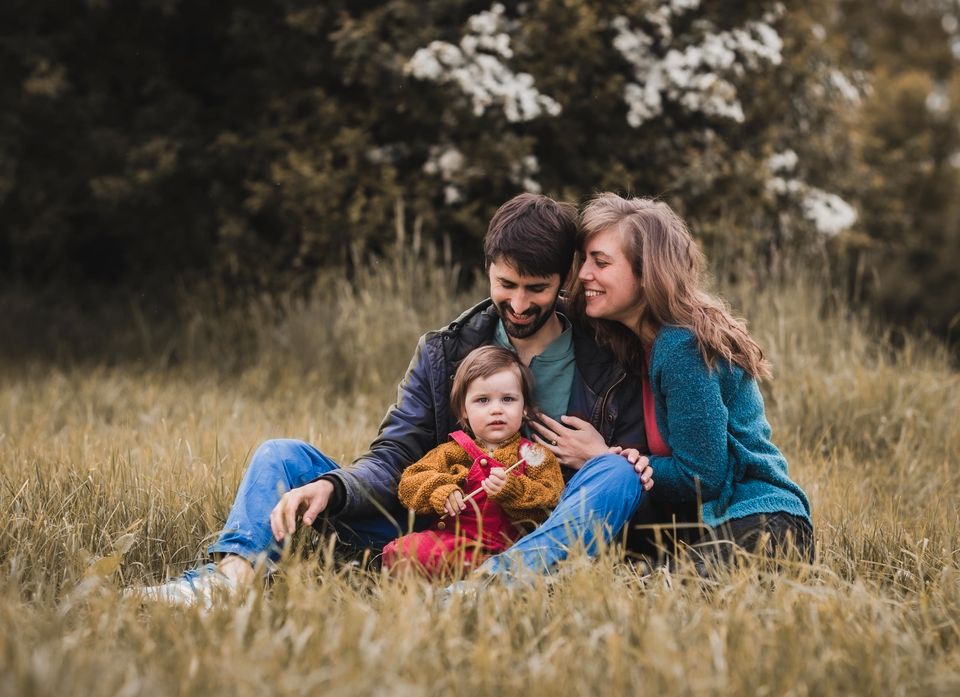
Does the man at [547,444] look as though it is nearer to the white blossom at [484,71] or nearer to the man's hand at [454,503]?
the man's hand at [454,503]

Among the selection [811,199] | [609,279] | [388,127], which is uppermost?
[388,127]

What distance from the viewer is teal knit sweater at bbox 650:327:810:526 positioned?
9.63 feet

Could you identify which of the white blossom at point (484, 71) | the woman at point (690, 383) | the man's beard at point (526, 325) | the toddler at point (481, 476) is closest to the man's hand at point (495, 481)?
the toddler at point (481, 476)

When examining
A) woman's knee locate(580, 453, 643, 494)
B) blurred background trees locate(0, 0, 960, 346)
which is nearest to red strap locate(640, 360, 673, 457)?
woman's knee locate(580, 453, 643, 494)

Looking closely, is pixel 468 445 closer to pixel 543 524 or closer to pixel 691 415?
pixel 543 524

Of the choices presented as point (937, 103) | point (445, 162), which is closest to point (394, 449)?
point (445, 162)

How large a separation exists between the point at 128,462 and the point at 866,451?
318 cm

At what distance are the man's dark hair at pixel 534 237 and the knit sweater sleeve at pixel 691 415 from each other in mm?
409

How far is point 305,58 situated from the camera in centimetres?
787

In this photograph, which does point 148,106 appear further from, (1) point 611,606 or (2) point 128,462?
(1) point 611,606

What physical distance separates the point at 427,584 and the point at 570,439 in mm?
796

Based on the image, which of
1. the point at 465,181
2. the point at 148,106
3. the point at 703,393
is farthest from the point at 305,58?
the point at 703,393

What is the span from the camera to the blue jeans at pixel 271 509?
2869 mm

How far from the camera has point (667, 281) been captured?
3041 mm
